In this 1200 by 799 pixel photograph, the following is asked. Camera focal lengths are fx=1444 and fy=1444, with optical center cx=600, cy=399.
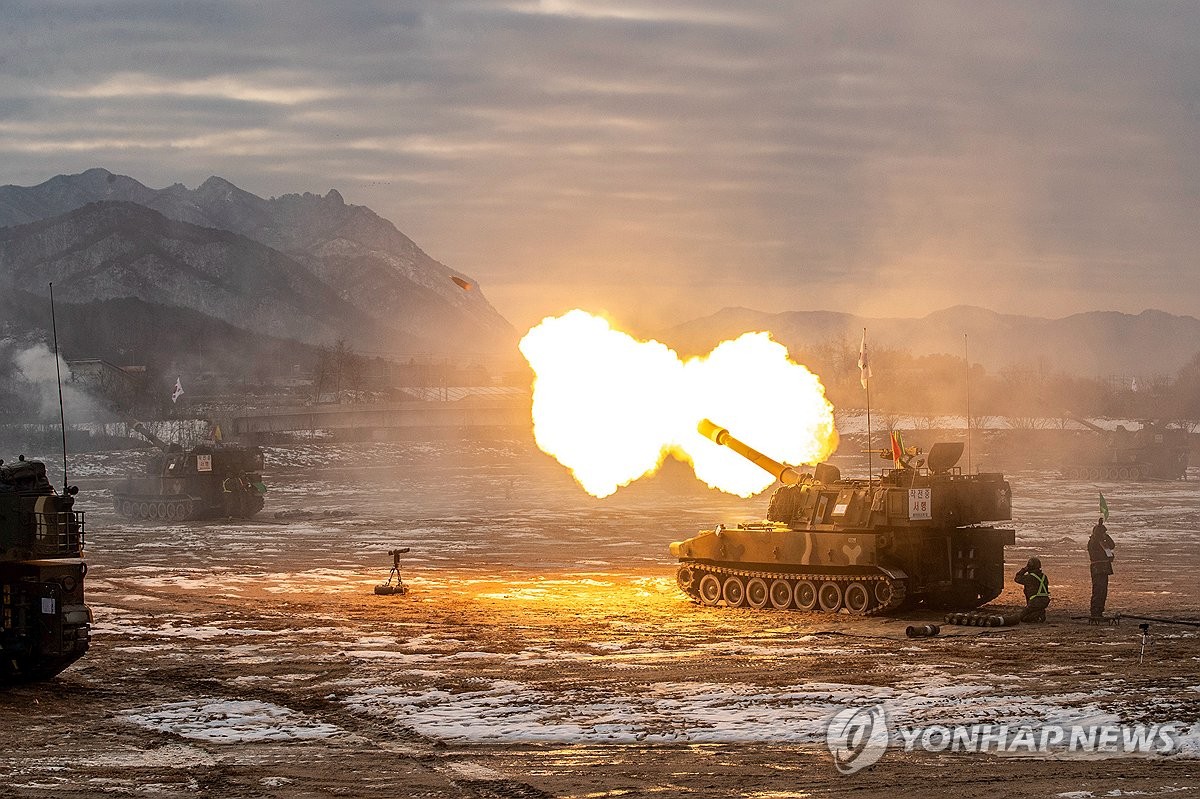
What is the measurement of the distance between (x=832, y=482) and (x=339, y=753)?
50.7 ft

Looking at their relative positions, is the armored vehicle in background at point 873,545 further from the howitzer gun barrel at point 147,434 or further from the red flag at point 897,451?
the howitzer gun barrel at point 147,434

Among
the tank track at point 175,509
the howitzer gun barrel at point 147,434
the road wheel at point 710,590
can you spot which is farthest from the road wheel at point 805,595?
the howitzer gun barrel at point 147,434

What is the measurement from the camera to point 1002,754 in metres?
15.5

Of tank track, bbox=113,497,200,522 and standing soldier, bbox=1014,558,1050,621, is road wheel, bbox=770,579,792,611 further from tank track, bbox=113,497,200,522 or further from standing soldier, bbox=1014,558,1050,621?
tank track, bbox=113,497,200,522

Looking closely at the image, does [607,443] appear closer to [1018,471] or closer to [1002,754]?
[1002,754]

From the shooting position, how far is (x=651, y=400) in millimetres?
32656

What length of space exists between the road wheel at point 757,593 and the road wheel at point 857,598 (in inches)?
69.2

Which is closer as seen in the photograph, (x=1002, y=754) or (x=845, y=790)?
(x=845, y=790)

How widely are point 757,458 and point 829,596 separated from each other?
Answer: 11.5 feet

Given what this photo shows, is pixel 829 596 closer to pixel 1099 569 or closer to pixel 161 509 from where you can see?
pixel 1099 569

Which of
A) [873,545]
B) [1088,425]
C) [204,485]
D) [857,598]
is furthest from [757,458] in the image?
[1088,425]

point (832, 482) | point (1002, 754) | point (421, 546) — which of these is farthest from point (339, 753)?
point (421, 546)

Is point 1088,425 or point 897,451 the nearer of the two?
point 897,451
